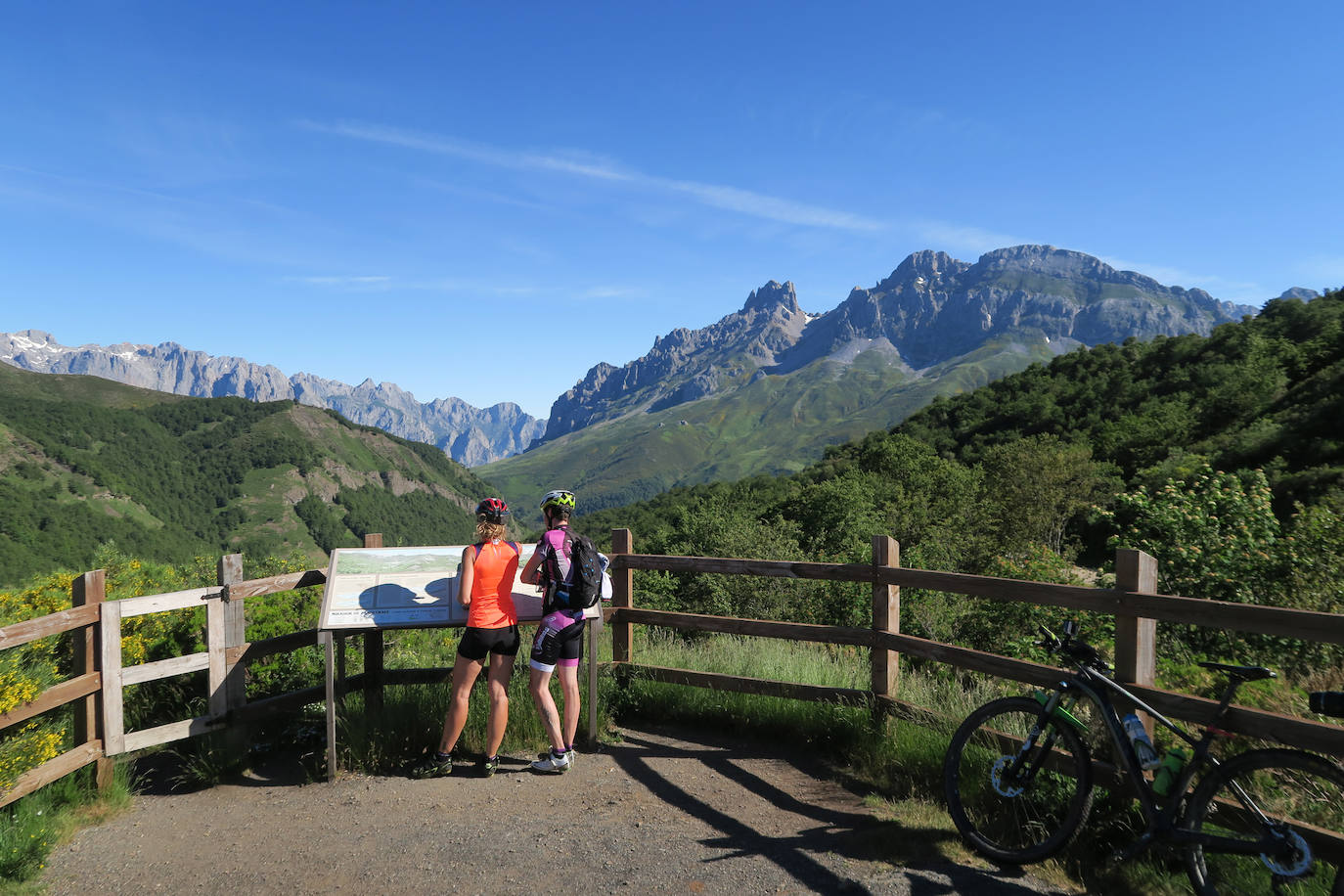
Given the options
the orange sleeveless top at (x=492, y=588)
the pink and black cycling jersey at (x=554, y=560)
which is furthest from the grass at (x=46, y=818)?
the pink and black cycling jersey at (x=554, y=560)

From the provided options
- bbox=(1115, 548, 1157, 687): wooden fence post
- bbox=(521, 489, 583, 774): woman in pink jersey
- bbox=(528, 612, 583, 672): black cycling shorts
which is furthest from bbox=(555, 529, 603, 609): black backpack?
bbox=(1115, 548, 1157, 687): wooden fence post

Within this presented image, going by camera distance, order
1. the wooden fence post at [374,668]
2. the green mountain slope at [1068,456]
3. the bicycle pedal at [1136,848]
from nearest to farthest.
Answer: the bicycle pedal at [1136,848]
the wooden fence post at [374,668]
the green mountain slope at [1068,456]

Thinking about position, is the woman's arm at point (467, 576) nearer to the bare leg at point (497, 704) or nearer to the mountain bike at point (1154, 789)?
the bare leg at point (497, 704)

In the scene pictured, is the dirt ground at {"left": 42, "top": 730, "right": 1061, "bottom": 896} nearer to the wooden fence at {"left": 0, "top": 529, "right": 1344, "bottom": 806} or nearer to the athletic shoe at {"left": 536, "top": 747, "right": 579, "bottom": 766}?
the athletic shoe at {"left": 536, "top": 747, "right": 579, "bottom": 766}

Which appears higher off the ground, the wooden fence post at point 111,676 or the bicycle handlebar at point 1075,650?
the bicycle handlebar at point 1075,650

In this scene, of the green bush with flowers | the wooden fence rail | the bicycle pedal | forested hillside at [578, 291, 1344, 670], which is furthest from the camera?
forested hillside at [578, 291, 1344, 670]

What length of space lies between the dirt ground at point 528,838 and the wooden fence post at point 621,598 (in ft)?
4.64

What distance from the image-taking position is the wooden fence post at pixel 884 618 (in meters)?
5.96

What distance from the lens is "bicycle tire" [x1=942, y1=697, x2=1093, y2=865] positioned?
416 cm

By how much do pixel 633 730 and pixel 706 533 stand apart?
29.2 metres

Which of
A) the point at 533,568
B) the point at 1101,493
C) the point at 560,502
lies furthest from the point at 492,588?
the point at 1101,493

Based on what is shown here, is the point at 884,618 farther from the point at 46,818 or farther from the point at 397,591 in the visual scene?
the point at 46,818

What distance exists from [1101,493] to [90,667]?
46.6m

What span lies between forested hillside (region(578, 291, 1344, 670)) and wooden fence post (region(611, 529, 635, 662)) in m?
4.88
